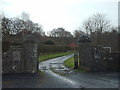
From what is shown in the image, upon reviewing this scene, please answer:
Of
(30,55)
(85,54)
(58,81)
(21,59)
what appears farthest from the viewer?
(85,54)

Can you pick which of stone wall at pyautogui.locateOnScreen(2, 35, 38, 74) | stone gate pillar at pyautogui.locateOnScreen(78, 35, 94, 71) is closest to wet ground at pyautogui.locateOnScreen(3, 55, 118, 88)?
stone wall at pyautogui.locateOnScreen(2, 35, 38, 74)

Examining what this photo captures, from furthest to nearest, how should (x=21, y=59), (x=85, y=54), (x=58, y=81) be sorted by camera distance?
(x=85, y=54)
(x=21, y=59)
(x=58, y=81)

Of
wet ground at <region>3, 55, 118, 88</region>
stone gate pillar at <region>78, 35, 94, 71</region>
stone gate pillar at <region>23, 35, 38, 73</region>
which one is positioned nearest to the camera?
wet ground at <region>3, 55, 118, 88</region>

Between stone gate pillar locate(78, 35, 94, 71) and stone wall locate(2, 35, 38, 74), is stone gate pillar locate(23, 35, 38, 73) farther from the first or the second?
stone gate pillar locate(78, 35, 94, 71)

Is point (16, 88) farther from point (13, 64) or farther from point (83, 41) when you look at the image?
point (83, 41)

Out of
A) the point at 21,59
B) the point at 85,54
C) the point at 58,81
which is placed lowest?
the point at 58,81

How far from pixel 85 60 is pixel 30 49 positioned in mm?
4565

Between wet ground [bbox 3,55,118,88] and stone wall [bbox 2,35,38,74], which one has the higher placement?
stone wall [bbox 2,35,38,74]

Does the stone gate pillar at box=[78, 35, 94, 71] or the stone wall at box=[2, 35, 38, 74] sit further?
the stone gate pillar at box=[78, 35, 94, 71]

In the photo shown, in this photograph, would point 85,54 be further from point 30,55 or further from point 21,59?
point 21,59

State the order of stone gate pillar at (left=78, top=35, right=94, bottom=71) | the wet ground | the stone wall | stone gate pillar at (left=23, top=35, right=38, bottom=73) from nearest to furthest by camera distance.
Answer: the wet ground
the stone wall
stone gate pillar at (left=23, top=35, right=38, bottom=73)
stone gate pillar at (left=78, top=35, right=94, bottom=71)

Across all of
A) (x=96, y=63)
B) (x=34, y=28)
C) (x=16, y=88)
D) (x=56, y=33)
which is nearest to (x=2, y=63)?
(x=16, y=88)

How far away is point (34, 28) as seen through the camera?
56.4 metres

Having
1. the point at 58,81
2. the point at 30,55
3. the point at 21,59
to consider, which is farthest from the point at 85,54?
the point at 58,81
